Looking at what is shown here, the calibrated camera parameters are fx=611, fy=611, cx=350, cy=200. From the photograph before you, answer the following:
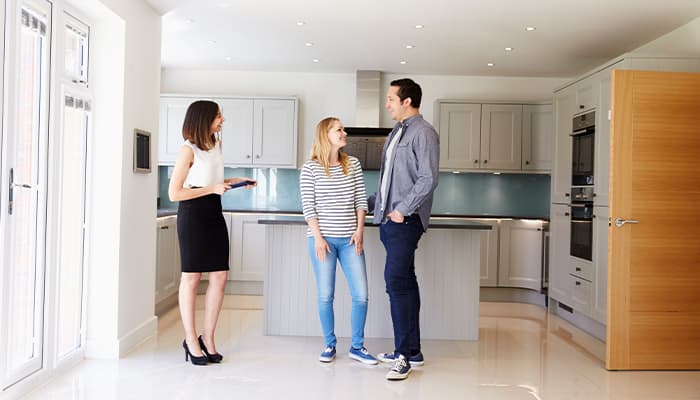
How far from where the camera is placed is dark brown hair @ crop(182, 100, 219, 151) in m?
3.31

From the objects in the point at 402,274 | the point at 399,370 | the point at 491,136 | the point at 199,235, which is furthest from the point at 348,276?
the point at 491,136

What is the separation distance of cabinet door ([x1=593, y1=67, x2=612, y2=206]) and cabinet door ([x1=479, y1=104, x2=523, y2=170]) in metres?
1.97

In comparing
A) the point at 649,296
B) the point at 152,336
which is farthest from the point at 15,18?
the point at 649,296

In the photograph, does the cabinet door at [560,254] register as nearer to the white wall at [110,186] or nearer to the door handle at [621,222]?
the door handle at [621,222]

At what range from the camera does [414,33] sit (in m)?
5.00

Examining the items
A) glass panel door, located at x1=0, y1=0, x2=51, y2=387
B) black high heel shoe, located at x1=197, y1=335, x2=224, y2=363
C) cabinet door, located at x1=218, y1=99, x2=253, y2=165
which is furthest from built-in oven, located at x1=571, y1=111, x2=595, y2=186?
glass panel door, located at x1=0, y1=0, x2=51, y2=387

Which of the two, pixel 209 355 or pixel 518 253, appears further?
pixel 518 253

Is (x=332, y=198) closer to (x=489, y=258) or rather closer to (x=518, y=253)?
(x=489, y=258)

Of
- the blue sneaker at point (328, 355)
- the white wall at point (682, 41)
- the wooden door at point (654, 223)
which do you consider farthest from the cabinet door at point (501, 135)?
the blue sneaker at point (328, 355)

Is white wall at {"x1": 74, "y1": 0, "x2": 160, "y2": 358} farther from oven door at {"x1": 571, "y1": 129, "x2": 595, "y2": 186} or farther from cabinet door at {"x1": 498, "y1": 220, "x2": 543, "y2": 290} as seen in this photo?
cabinet door at {"x1": 498, "y1": 220, "x2": 543, "y2": 290}

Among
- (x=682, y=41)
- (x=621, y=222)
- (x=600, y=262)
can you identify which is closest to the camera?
(x=621, y=222)

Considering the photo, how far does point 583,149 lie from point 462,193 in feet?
7.43

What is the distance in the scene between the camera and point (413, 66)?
21.0 feet

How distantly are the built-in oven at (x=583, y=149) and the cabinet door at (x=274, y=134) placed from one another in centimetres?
286
